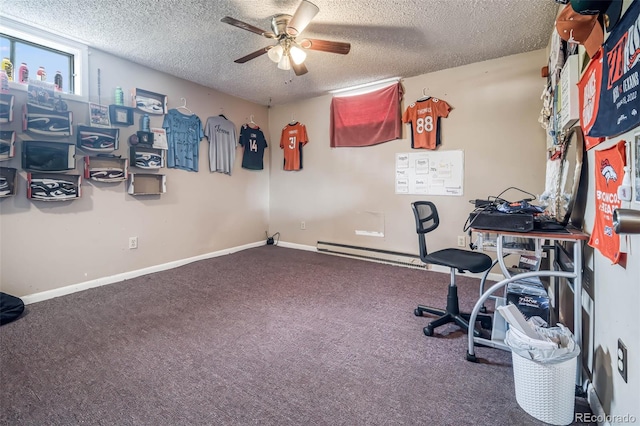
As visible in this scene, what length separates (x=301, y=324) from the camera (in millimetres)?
2158

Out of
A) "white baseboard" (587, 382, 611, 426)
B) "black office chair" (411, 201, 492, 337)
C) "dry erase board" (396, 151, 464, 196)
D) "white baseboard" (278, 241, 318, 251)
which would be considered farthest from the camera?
"white baseboard" (278, 241, 318, 251)

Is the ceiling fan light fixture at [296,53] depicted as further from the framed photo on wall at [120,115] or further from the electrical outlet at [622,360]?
the electrical outlet at [622,360]

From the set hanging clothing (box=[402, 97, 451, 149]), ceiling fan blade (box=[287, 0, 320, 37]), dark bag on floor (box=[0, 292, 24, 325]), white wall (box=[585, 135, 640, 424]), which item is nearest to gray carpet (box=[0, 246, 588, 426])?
dark bag on floor (box=[0, 292, 24, 325])

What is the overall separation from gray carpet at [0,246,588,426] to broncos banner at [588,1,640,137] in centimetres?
124

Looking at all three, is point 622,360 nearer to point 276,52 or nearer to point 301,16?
point 301,16

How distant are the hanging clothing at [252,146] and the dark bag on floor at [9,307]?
2907mm

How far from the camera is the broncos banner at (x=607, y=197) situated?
1.06 metres

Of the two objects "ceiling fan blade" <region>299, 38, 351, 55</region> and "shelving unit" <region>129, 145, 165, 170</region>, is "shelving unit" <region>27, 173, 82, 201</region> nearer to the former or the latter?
"shelving unit" <region>129, 145, 165, 170</region>

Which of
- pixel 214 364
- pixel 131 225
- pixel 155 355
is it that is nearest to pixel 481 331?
pixel 214 364

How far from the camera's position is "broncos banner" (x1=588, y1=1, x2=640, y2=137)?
904 millimetres

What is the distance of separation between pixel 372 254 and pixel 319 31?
270 cm

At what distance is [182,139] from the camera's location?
→ 3.67 meters

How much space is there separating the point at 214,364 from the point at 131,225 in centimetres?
229

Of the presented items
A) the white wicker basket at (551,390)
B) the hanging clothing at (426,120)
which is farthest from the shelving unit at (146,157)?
the white wicker basket at (551,390)
